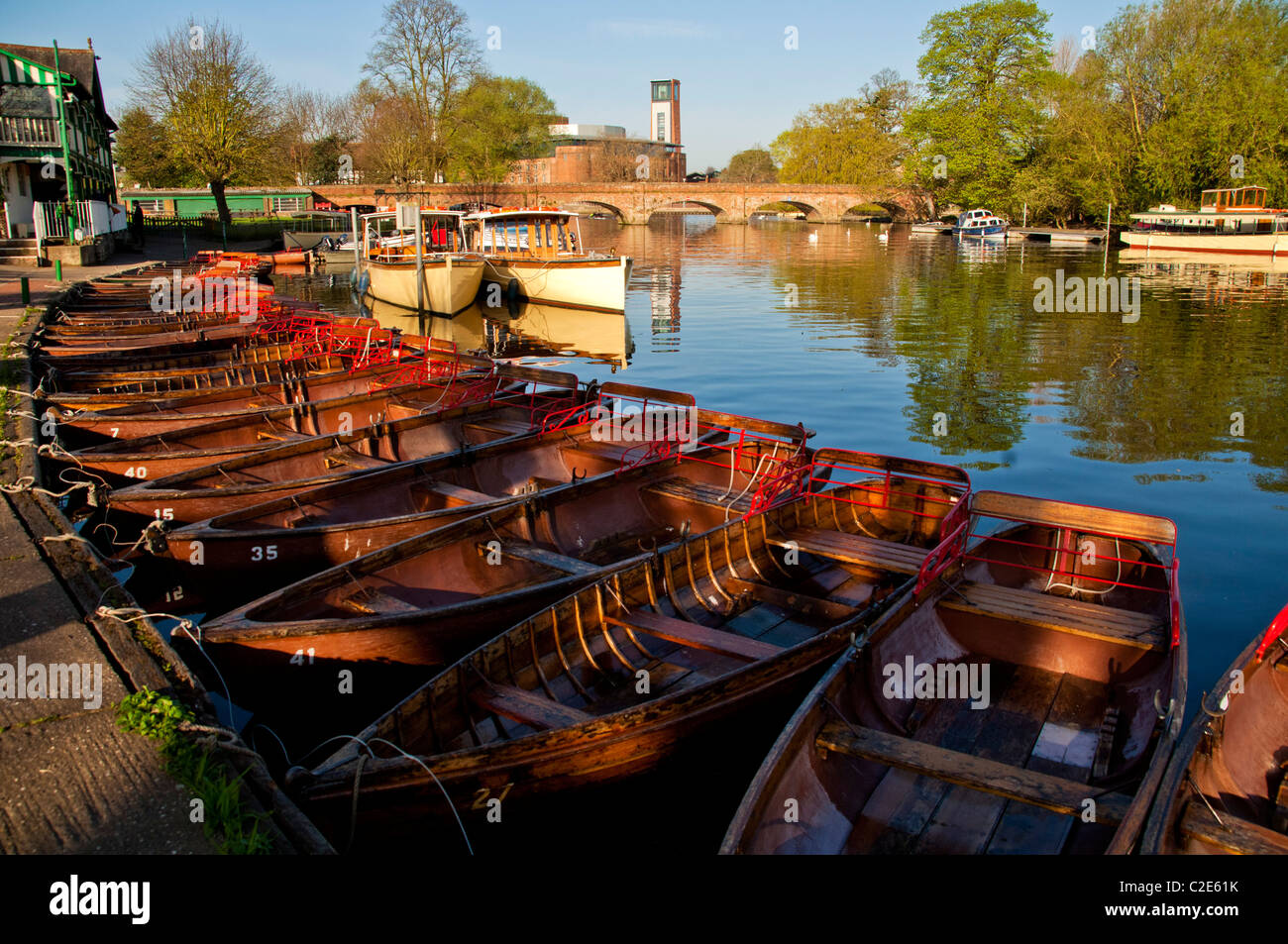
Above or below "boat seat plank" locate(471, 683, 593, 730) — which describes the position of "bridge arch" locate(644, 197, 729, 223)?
above

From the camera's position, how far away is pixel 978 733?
6.09 m

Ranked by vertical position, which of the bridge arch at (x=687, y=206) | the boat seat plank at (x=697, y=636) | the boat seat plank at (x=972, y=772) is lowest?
the boat seat plank at (x=972, y=772)

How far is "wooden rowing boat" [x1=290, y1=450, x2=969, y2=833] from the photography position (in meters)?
4.80

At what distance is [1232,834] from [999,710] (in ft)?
7.07

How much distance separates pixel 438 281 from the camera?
3092cm

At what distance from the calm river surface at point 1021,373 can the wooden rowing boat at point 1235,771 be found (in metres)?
2.15

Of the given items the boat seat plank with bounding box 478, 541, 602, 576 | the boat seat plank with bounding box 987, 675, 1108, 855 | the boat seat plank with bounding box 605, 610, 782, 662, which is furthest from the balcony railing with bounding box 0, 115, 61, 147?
the boat seat plank with bounding box 987, 675, 1108, 855

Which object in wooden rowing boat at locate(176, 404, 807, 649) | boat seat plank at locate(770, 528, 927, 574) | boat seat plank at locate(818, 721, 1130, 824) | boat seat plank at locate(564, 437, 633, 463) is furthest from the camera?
boat seat plank at locate(564, 437, 633, 463)

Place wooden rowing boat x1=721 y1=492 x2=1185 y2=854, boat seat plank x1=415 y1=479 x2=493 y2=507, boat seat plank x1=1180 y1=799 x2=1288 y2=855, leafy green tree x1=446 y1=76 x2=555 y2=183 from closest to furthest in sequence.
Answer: boat seat plank x1=1180 y1=799 x2=1288 y2=855, wooden rowing boat x1=721 y1=492 x2=1185 y2=854, boat seat plank x1=415 y1=479 x2=493 y2=507, leafy green tree x1=446 y1=76 x2=555 y2=183

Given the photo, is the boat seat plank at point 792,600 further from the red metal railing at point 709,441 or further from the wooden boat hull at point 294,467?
the wooden boat hull at point 294,467

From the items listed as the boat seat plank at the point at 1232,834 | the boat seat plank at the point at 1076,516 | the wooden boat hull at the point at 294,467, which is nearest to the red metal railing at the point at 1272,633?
the boat seat plank at the point at 1076,516

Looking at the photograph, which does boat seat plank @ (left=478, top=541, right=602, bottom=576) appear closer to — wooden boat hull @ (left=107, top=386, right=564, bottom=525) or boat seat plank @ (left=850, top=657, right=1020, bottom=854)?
wooden boat hull @ (left=107, top=386, right=564, bottom=525)

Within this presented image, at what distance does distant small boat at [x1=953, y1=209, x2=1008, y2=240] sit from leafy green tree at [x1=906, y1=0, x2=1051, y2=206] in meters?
2.30

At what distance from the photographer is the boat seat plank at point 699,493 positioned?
957 cm
